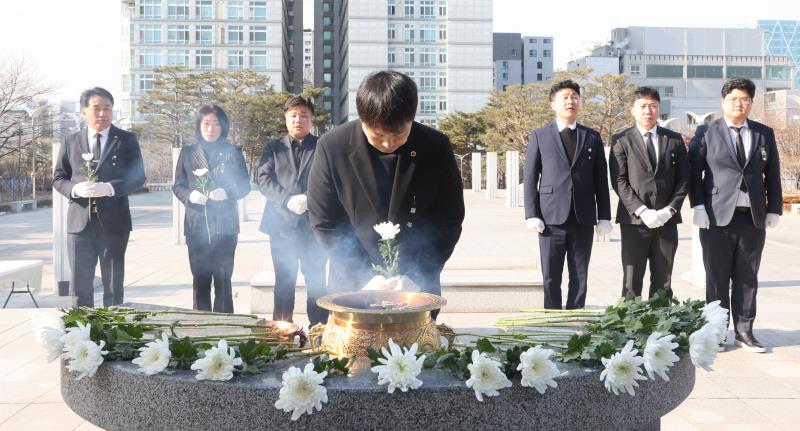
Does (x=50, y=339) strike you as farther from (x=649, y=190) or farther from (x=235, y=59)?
(x=235, y=59)

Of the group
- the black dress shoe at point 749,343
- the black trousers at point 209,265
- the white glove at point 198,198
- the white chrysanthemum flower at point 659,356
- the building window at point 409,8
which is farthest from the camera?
the building window at point 409,8

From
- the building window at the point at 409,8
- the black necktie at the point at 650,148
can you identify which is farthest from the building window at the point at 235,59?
the black necktie at the point at 650,148

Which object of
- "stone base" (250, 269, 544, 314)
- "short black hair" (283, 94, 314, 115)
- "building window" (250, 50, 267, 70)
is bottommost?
"stone base" (250, 269, 544, 314)

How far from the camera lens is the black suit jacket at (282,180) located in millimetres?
5643

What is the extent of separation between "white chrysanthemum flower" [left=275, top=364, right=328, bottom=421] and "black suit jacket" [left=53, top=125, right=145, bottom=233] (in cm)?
388

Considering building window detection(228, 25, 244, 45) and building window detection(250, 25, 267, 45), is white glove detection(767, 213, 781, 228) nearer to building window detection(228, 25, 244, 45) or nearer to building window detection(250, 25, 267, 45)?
building window detection(250, 25, 267, 45)

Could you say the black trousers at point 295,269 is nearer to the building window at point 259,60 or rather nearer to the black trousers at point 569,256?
the black trousers at point 569,256

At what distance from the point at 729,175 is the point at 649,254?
805 millimetres

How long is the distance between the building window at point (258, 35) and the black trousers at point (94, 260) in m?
65.7

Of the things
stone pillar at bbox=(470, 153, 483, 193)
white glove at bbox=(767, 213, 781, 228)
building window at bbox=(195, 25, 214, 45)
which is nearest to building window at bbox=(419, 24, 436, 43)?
building window at bbox=(195, 25, 214, 45)

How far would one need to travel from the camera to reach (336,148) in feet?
10.4

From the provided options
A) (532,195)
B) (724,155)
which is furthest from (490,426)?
(724,155)

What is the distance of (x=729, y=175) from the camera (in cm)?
535

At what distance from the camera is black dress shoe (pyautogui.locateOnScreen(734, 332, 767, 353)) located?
525cm
